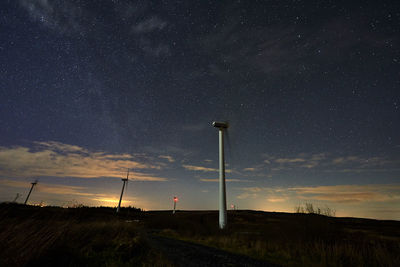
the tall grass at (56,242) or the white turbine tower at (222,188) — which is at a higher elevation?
Result: the white turbine tower at (222,188)

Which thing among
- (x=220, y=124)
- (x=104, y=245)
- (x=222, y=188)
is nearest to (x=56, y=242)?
(x=104, y=245)

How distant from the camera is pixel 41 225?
23.0 ft

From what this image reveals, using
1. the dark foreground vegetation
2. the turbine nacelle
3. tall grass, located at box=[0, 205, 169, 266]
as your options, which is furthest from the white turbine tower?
tall grass, located at box=[0, 205, 169, 266]

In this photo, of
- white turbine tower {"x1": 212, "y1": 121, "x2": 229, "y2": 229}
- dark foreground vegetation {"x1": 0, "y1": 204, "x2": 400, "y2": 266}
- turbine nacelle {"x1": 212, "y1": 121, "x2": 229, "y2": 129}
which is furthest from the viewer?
turbine nacelle {"x1": 212, "y1": 121, "x2": 229, "y2": 129}

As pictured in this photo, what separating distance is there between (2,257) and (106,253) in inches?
270

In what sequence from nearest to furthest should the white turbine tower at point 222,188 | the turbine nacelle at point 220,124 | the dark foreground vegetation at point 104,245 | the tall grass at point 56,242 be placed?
the tall grass at point 56,242
the dark foreground vegetation at point 104,245
the white turbine tower at point 222,188
the turbine nacelle at point 220,124

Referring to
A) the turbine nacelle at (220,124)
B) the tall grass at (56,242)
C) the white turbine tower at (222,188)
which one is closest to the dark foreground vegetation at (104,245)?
the tall grass at (56,242)

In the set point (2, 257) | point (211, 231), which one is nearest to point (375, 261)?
point (2, 257)

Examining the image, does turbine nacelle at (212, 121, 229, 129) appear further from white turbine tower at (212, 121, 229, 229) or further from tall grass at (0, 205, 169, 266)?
tall grass at (0, 205, 169, 266)

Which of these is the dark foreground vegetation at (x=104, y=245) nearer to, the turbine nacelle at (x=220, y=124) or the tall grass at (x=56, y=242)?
the tall grass at (x=56, y=242)

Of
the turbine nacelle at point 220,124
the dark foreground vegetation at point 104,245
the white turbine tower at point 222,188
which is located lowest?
the dark foreground vegetation at point 104,245

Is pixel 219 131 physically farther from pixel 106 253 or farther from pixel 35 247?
pixel 35 247

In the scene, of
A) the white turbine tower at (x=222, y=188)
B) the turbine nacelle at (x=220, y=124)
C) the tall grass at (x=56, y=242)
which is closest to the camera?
the tall grass at (x=56, y=242)

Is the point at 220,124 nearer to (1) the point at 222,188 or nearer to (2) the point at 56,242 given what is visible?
(1) the point at 222,188
